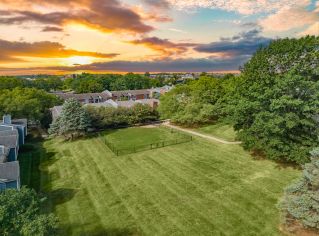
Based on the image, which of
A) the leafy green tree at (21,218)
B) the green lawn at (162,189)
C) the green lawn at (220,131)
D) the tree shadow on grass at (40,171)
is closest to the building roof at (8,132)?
the tree shadow on grass at (40,171)

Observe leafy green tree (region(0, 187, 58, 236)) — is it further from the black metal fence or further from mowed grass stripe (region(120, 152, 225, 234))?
the black metal fence

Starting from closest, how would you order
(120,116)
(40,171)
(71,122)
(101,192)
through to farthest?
(101,192), (40,171), (71,122), (120,116)

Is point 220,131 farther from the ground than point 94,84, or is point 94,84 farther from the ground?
point 94,84

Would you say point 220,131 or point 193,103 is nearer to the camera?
point 220,131

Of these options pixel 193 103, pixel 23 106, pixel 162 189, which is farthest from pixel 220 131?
pixel 23 106

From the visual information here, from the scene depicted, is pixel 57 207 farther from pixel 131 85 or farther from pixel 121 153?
pixel 131 85

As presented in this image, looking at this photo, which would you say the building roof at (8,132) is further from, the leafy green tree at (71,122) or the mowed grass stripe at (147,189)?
the mowed grass stripe at (147,189)

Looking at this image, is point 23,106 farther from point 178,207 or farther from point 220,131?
point 178,207

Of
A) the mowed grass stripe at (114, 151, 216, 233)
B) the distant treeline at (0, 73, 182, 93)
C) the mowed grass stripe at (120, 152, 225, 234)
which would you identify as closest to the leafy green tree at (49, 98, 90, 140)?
the mowed grass stripe at (114, 151, 216, 233)
